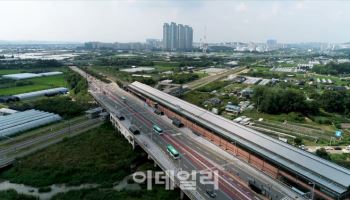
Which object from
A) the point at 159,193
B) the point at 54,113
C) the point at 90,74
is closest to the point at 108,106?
the point at 54,113

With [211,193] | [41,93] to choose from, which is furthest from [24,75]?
[211,193]

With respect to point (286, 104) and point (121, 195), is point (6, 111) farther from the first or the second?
point (286, 104)

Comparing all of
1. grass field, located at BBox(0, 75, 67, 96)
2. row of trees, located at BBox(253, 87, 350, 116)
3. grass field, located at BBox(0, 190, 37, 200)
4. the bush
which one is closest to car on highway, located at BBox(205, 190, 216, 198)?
the bush

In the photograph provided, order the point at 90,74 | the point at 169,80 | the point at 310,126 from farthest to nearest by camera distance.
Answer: the point at 90,74 < the point at 169,80 < the point at 310,126

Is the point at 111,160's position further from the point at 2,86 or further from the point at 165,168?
the point at 2,86

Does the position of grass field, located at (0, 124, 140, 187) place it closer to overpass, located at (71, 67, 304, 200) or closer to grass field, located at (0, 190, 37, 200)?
grass field, located at (0, 190, 37, 200)

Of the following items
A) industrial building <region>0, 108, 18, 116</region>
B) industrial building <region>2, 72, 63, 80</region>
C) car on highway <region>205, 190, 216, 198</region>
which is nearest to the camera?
car on highway <region>205, 190, 216, 198</region>
